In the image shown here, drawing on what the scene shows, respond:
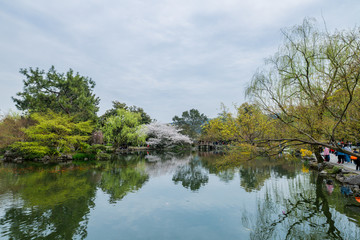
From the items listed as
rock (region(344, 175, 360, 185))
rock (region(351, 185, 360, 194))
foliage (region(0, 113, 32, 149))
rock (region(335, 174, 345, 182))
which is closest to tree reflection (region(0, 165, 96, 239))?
foliage (region(0, 113, 32, 149))

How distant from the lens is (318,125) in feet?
22.5

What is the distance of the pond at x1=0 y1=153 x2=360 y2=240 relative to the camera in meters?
5.93

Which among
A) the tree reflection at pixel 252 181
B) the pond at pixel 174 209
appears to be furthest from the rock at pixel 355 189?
the tree reflection at pixel 252 181

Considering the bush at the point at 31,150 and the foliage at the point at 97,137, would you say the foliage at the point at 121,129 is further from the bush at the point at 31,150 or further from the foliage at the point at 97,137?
the bush at the point at 31,150

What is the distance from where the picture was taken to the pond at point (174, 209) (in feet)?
19.5

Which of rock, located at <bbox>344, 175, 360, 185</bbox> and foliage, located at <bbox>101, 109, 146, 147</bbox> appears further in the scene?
foliage, located at <bbox>101, 109, 146, 147</bbox>

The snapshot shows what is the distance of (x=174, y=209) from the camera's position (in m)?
7.88

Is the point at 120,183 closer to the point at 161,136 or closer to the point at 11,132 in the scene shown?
the point at 11,132

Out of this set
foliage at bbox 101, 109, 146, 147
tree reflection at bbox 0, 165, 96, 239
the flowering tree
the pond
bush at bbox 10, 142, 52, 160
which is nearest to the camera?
tree reflection at bbox 0, 165, 96, 239

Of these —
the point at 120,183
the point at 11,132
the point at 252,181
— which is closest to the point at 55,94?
the point at 11,132

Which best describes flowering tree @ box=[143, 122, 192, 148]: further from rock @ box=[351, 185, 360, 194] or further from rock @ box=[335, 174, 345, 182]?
rock @ box=[351, 185, 360, 194]

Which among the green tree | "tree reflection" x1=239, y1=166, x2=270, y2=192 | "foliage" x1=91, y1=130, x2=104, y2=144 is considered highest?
the green tree

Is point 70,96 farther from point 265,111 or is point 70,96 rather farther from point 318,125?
point 318,125

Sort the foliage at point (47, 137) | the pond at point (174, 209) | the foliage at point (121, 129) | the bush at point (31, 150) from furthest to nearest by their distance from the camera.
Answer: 1. the foliage at point (121, 129)
2. the foliage at point (47, 137)
3. the bush at point (31, 150)
4. the pond at point (174, 209)
